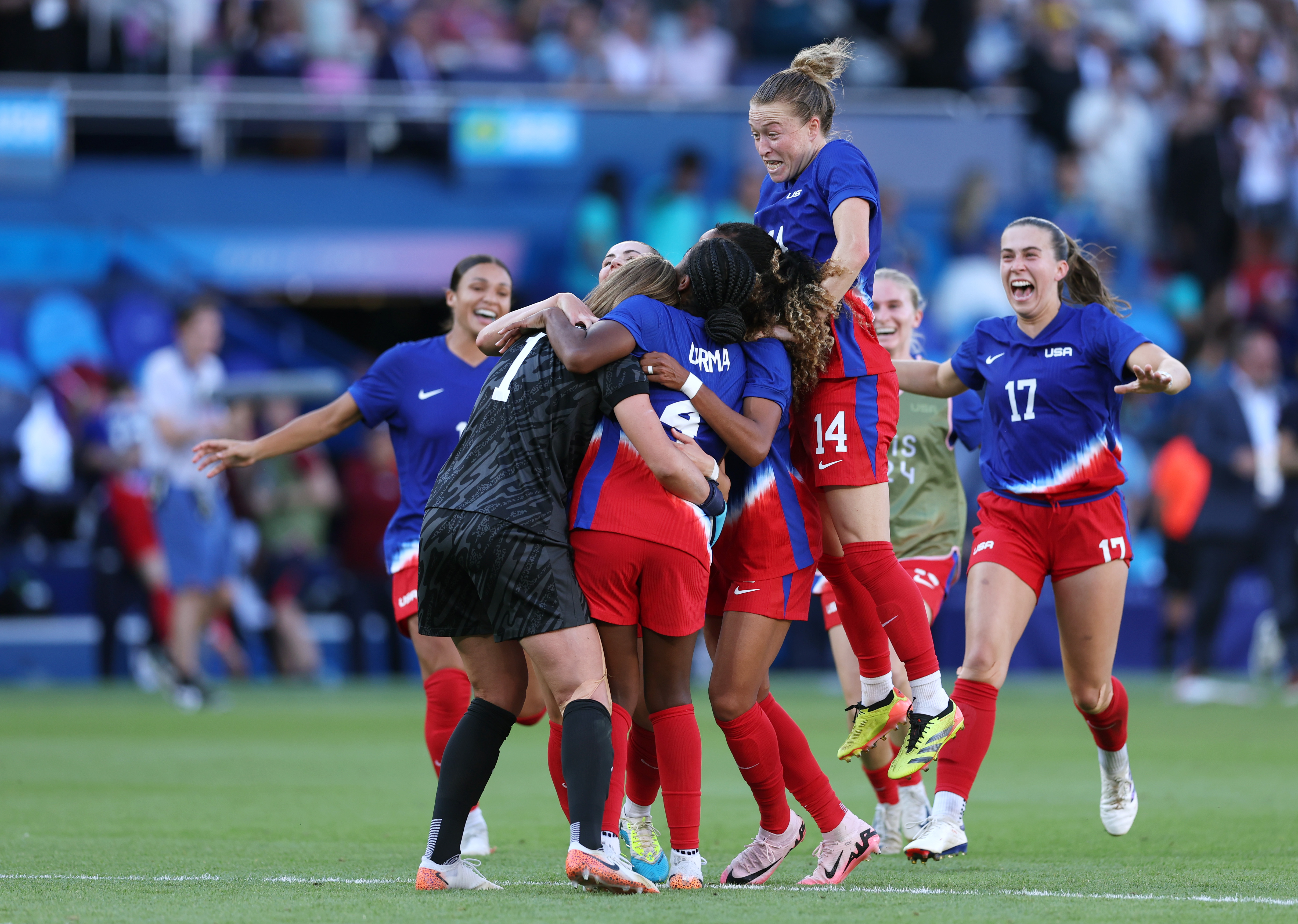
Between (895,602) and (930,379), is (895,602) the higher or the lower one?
the lower one

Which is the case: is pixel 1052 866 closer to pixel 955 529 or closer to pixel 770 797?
pixel 770 797

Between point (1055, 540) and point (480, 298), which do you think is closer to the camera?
point (1055, 540)

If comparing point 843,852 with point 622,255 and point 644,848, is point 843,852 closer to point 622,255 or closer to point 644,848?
point 644,848

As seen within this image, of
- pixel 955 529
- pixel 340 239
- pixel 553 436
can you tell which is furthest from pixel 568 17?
pixel 553 436

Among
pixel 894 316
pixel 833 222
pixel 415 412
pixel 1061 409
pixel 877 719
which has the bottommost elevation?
pixel 877 719

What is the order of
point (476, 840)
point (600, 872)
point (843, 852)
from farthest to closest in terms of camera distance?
point (476, 840)
point (843, 852)
point (600, 872)

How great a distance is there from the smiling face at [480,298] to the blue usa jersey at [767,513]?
1758mm

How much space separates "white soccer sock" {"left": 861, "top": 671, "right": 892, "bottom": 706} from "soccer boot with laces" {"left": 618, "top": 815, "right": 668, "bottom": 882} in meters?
0.92

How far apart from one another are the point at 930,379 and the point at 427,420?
216 cm

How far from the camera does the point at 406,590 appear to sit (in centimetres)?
735

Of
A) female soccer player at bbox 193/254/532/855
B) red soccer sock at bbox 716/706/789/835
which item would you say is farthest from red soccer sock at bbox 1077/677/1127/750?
female soccer player at bbox 193/254/532/855

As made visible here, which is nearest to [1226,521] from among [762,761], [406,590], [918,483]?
[918,483]

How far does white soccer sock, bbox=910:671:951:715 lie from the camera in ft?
20.7

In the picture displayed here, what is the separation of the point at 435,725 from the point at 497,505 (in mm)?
2141
